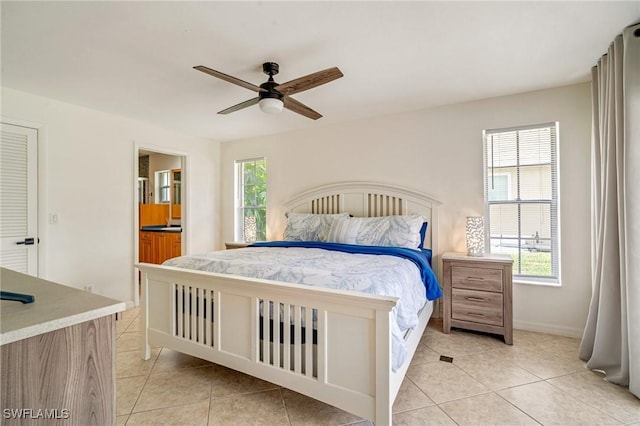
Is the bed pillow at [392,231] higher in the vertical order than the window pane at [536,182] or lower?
lower

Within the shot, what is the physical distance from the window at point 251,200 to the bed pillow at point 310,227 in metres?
1.04

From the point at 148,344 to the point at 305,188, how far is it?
265 cm

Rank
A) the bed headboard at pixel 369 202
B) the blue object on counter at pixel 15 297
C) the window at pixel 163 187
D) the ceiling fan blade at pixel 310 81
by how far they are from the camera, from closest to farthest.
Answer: the blue object on counter at pixel 15 297
the ceiling fan blade at pixel 310 81
the bed headboard at pixel 369 202
the window at pixel 163 187

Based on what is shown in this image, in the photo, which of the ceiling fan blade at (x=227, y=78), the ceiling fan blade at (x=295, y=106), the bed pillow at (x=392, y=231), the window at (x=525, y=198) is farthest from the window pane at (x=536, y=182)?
the ceiling fan blade at (x=227, y=78)

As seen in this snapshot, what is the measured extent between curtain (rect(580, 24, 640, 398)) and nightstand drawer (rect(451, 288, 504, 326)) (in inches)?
24.2

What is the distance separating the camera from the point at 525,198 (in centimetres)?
304

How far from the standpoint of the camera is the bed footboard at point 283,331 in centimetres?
148

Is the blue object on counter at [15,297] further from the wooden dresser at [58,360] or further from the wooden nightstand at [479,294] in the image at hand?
the wooden nightstand at [479,294]

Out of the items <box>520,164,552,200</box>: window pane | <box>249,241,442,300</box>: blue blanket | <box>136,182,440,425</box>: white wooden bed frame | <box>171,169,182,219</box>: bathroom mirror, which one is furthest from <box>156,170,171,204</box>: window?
<box>520,164,552,200</box>: window pane

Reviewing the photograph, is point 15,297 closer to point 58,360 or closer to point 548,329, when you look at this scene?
point 58,360

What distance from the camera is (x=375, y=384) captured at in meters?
1.47

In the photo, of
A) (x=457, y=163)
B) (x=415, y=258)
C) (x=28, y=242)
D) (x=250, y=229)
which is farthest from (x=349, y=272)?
→ (x=28, y=242)

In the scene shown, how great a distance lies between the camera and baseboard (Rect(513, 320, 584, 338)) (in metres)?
2.73

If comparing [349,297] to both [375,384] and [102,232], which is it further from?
[102,232]
